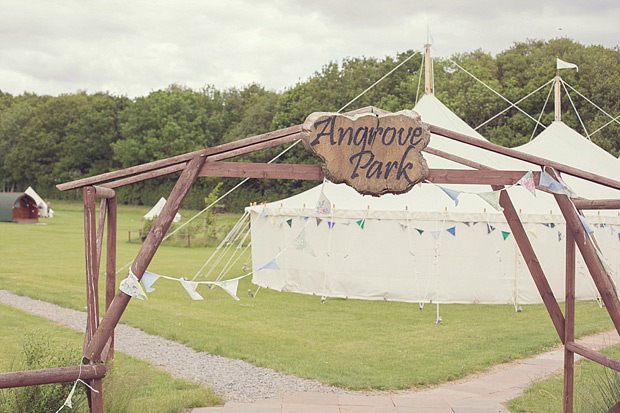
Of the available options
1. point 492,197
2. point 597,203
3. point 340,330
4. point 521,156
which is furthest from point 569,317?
point 340,330

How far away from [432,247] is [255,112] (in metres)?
40.8

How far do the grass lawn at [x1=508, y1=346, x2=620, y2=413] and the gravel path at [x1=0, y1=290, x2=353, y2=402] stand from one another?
1986 mm

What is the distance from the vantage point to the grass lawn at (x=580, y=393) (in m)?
6.29

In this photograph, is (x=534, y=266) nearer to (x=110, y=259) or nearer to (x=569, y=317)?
(x=569, y=317)

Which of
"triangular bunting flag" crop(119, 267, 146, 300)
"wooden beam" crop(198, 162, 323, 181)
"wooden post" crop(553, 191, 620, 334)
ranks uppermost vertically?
"wooden beam" crop(198, 162, 323, 181)

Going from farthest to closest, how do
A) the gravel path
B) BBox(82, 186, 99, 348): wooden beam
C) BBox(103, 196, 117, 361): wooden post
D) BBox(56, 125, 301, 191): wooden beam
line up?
the gravel path → BBox(103, 196, 117, 361): wooden post → BBox(56, 125, 301, 191): wooden beam → BBox(82, 186, 99, 348): wooden beam

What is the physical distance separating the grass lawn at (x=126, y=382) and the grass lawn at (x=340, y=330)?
1339mm

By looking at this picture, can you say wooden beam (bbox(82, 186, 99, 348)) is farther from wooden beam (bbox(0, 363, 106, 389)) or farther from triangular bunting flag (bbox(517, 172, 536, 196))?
triangular bunting flag (bbox(517, 172, 536, 196))

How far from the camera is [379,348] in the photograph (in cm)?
1056

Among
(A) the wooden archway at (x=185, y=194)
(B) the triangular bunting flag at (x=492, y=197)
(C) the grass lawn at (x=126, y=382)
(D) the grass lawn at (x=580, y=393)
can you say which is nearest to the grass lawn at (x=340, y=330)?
(D) the grass lawn at (x=580, y=393)

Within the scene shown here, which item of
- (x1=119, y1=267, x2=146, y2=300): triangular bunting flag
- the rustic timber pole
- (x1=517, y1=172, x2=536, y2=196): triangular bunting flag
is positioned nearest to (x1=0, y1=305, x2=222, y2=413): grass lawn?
the rustic timber pole

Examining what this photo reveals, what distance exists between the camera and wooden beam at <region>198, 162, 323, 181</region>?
5469 millimetres

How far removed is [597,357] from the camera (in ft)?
18.2

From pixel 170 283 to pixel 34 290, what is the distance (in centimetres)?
340
